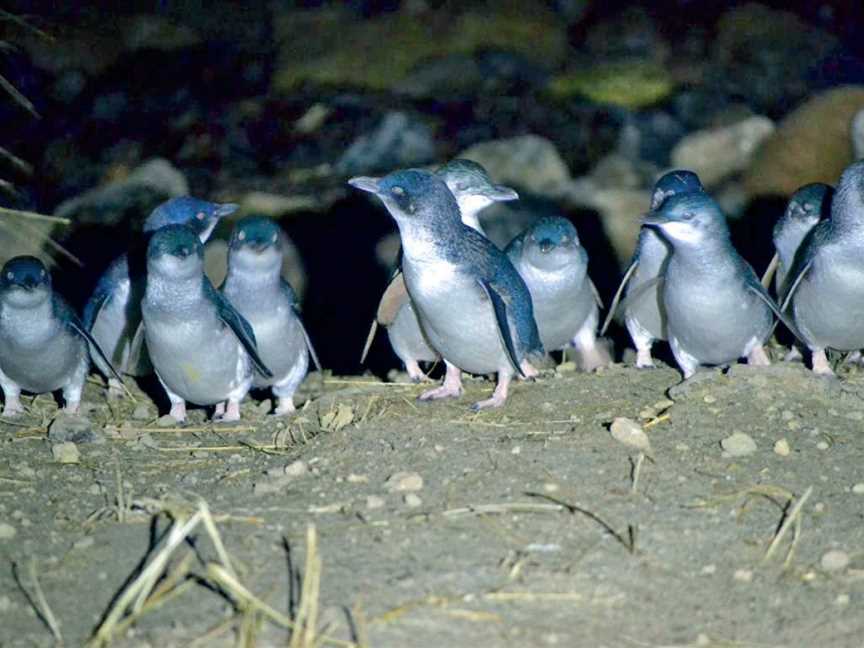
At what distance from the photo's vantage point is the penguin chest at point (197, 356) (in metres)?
6.82

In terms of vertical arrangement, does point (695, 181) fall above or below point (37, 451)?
above

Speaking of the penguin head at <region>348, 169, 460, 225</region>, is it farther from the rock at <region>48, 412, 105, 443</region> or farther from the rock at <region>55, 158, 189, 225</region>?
the rock at <region>55, 158, 189, 225</region>

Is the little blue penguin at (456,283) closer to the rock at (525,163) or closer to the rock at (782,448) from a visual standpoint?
the rock at (782,448)

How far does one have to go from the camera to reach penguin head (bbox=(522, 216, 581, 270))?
7.35m

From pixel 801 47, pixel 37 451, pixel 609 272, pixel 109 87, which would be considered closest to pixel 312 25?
pixel 109 87

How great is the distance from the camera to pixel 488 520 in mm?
5035

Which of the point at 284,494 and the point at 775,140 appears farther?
the point at 775,140

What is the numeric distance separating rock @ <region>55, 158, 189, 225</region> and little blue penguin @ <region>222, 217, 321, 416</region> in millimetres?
7062

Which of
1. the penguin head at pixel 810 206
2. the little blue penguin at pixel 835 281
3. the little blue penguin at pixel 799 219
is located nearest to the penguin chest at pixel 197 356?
the little blue penguin at pixel 835 281

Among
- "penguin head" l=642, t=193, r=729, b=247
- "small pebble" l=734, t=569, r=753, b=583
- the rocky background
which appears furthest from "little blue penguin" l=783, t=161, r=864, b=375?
the rocky background

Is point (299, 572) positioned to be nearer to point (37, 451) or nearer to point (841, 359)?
point (37, 451)

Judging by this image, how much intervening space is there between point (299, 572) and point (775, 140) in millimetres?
11069

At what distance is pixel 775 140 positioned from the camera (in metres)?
14.5

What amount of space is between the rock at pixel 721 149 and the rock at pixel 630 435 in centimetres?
958
